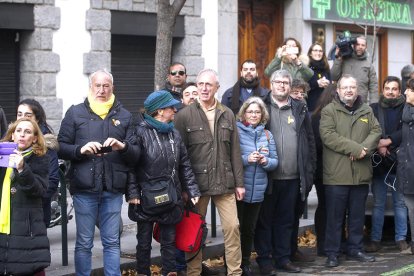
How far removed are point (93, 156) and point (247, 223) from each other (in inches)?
79.4

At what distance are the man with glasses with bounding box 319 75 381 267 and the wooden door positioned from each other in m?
8.61

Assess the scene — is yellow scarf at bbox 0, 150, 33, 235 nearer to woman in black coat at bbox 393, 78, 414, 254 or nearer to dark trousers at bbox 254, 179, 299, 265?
dark trousers at bbox 254, 179, 299, 265

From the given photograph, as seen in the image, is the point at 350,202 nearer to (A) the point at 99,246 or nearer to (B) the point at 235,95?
(B) the point at 235,95

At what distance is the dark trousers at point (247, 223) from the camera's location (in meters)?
9.74

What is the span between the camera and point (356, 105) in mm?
10523

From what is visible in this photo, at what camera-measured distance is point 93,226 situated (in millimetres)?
8781

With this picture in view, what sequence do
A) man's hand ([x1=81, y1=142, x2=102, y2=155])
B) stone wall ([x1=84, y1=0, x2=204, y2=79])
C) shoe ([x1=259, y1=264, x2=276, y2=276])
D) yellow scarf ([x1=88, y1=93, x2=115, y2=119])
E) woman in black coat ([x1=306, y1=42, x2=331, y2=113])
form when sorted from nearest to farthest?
man's hand ([x1=81, y1=142, x2=102, y2=155]), yellow scarf ([x1=88, y1=93, x2=115, y2=119]), shoe ([x1=259, y1=264, x2=276, y2=276]), woman in black coat ([x1=306, y1=42, x2=331, y2=113]), stone wall ([x1=84, y1=0, x2=204, y2=79])

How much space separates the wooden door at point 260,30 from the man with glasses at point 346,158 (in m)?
8.61

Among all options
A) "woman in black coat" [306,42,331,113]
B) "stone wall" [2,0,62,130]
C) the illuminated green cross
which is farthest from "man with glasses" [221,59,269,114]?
the illuminated green cross

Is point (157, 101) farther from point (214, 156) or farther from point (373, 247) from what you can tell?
point (373, 247)

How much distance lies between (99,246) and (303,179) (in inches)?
94.3

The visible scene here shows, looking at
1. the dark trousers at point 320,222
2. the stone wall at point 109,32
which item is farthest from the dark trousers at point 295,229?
the stone wall at point 109,32

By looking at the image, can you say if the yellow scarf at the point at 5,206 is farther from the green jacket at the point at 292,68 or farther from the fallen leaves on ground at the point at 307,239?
the fallen leaves on ground at the point at 307,239

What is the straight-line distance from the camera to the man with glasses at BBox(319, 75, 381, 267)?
10.4 meters
